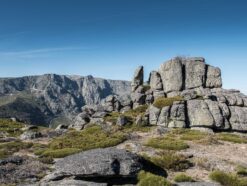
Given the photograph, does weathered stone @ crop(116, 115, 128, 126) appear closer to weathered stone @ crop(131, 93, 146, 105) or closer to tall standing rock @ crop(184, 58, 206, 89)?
weathered stone @ crop(131, 93, 146, 105)

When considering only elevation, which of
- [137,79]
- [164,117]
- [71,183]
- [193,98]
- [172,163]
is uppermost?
[137,79]

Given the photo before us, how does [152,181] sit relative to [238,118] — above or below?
below

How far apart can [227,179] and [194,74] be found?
59822mm

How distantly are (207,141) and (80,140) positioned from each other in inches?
682

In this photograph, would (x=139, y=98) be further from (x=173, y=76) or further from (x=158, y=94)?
(x=173, y=76)

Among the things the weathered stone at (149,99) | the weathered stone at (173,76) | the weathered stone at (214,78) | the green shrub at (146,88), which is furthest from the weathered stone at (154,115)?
the green shrub at (146,88)

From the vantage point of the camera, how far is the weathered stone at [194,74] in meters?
82.8

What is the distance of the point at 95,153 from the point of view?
27156 millimetres

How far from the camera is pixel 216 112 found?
63.3 m

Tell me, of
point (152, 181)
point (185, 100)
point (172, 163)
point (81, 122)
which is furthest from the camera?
point (81, 122)

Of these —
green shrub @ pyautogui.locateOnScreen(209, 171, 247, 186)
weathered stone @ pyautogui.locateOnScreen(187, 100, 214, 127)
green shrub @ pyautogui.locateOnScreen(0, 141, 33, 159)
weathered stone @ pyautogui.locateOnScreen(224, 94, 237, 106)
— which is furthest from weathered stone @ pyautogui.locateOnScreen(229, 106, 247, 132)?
green shrub @ pyautogui.locateOnScreen(209, 171, 247, 186)

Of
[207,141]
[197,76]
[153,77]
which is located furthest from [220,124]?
[153,77]

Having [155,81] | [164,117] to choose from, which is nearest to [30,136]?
[164,117]

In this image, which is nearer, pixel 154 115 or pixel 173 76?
pixel 154 115
